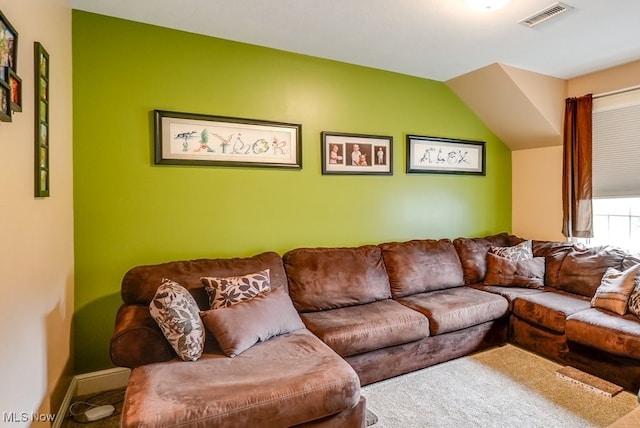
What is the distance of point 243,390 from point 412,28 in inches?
101

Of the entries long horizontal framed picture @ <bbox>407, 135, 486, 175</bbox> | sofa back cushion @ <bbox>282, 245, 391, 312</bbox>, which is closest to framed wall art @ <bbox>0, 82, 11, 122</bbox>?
sofa back cushion @ <bbox>282, 245, 391, 312</bbox>

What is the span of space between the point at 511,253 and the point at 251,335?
9.02 feet

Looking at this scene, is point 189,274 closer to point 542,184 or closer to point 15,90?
point 15,90

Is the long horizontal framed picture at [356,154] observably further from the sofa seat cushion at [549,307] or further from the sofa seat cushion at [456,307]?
the sofa seat cushion at [549,307]

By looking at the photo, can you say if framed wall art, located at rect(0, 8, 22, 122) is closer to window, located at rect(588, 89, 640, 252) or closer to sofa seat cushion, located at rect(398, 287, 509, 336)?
sofa seat cushion, located at rect(398, 287, 509, 336)

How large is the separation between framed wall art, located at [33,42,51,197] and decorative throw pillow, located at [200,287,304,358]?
105 centimetres

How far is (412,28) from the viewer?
258 centimetres

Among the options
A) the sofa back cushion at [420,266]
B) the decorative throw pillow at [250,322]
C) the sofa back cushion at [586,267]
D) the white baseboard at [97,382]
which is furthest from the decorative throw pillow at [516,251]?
the white baseboard at [97,382]

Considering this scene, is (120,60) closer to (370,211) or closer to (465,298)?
(370,211)

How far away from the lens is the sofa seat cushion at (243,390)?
4.67 feet

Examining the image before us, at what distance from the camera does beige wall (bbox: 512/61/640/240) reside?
3.55 metres

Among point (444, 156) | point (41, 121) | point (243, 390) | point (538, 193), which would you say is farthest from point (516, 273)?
point (41, 121)

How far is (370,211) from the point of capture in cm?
343

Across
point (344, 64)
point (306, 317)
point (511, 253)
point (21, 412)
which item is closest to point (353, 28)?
point (344, 64)
